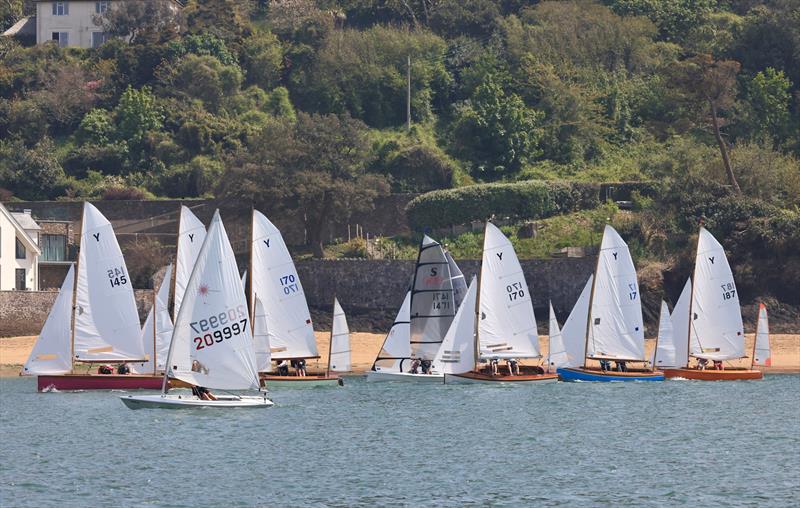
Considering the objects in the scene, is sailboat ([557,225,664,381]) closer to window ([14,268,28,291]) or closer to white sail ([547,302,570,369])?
white sail ([547,302,570,369])

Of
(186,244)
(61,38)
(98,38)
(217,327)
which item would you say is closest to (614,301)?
(186,244)

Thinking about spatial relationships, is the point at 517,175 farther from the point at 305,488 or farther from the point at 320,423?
the point at 305,488

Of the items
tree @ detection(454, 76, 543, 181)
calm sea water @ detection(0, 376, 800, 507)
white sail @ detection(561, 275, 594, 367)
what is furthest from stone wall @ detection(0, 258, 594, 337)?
tree @ detection(454, 76, 543, 181)

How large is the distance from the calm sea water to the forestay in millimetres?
1822

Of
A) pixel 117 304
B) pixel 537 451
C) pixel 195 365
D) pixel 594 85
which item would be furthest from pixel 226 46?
pixel 537 451

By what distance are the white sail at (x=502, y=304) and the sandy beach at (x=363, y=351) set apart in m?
10.3

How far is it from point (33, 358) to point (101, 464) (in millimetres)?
19094

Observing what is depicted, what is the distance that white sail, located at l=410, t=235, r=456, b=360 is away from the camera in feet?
219

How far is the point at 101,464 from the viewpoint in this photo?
40.8m

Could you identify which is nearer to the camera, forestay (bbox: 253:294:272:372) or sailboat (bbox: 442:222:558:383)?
forestay (bbox: 253:294:272:372)

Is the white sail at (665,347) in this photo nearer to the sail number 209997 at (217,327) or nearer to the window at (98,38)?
the sail number 209997 at (217,327)

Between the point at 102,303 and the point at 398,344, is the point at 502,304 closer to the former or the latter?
the point at 398,344

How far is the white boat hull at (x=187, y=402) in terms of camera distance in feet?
166

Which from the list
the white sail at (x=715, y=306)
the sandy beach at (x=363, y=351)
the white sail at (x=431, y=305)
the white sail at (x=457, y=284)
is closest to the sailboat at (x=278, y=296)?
the white sail at (x=431, y=305)
